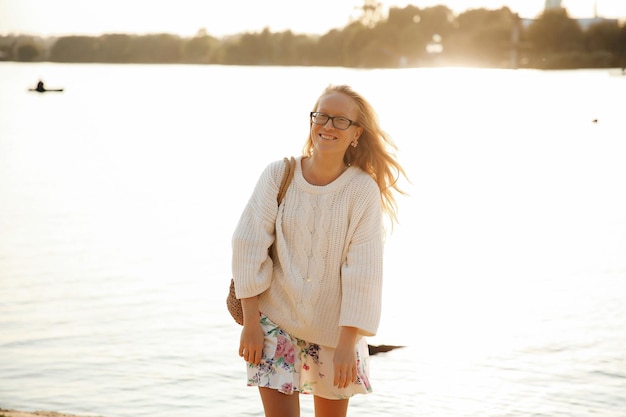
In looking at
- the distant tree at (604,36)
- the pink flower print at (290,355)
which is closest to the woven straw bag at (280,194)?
the pink flower print at (290,355)

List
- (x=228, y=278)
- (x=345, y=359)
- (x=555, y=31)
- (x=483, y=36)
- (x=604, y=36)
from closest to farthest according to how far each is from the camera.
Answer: (x=345, y=359)
(x=228, y=278)
(x=555, y=31)
(x=604, y=36)
(x=483, y=36)

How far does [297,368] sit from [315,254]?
1.47 feet

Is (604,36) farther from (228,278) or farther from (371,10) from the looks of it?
(228,278)

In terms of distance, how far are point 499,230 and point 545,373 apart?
10.5 m

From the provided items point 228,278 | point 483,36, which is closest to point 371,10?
point 483,36

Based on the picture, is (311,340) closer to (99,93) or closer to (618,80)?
(99,93)

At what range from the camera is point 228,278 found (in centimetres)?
1416

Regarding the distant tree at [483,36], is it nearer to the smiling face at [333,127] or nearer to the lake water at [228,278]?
the lake water at [228,278]

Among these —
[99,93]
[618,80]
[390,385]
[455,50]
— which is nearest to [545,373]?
[390,385]

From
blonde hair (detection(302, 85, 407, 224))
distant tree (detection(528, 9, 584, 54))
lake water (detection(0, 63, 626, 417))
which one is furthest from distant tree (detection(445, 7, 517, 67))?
blonde hair (detection(302, 85, 407, 224))

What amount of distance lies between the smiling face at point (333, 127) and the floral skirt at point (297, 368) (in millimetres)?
703

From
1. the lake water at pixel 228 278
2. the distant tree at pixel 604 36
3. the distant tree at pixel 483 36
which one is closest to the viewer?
the lake water at pixel 228 278

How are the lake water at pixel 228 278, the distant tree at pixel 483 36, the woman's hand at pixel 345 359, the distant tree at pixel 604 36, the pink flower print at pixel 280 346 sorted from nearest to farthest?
the woman's hand at pixel 345 359 → the pink flower print at pixel 280 346 → the lake water at pixel 228 278 → the distant tree at pixel 604 36 → the distant tree at pixel 483 36

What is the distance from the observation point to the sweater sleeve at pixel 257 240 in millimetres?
3799
